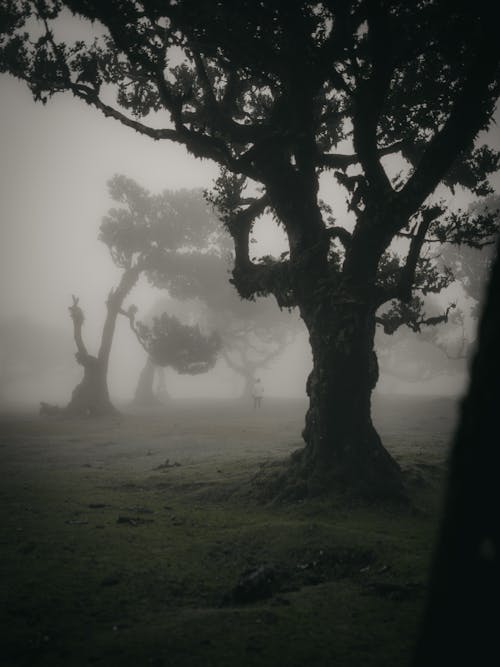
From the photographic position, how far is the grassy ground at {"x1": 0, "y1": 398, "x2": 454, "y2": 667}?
3.58 metres

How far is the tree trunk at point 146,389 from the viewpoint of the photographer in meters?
46.8

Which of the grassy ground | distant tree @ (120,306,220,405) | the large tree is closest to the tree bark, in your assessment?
distant tree @ (120,306,220,405)

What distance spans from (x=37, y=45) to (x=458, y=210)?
1137cm

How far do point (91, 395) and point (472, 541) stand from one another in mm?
34299

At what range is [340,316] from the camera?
8.72 metres

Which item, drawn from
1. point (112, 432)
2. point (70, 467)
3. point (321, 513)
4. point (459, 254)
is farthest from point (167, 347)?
point (459, 254)

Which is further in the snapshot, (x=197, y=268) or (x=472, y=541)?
(x=197, y=268)

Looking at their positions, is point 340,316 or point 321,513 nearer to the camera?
point 321,513

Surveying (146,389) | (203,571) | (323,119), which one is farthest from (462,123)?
(146,389)

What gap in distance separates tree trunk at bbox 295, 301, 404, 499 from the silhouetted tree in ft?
23.1

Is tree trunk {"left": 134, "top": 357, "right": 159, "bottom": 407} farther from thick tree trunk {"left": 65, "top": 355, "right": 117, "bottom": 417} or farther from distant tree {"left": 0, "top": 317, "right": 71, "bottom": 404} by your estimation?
distant tree {"left": 0, "top": 317, "right": 71, "bottom": 404}

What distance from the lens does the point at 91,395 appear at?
32.7 m

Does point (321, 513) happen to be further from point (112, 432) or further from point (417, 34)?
point (112, 432)

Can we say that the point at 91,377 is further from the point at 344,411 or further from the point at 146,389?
the point at 344,411
